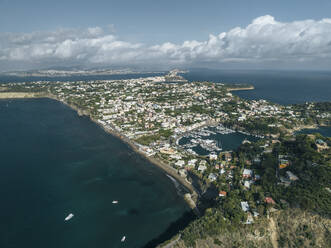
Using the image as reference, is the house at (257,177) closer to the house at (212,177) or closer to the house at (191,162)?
the house at (212,177)

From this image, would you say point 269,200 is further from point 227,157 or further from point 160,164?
point 160,164

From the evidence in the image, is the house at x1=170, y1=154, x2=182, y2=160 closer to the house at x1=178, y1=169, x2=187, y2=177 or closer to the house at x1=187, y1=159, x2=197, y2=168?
the house at x1=187, y1=159, x2=197, y2=168

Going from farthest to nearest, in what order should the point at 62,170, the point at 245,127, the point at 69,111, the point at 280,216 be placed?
the point at 69,111 → the point at 245,127 → the point at 62,170 → the point at 280,216

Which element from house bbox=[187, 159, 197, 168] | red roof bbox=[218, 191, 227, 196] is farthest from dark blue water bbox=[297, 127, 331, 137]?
red roof bbox=[218, 191, 227, 196]

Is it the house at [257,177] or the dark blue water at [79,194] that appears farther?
the house at [257,177]

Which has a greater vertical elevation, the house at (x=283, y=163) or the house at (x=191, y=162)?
the house at (x=283, y=163)

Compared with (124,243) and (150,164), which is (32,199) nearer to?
(124,243)

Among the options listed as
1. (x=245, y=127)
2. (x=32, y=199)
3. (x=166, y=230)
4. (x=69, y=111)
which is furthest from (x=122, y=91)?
(x=166, y=230)

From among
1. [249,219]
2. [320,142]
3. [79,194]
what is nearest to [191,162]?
[249,219]

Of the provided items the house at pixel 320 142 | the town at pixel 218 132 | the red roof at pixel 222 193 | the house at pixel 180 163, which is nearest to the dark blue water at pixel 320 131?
the town at pixel 218 132
